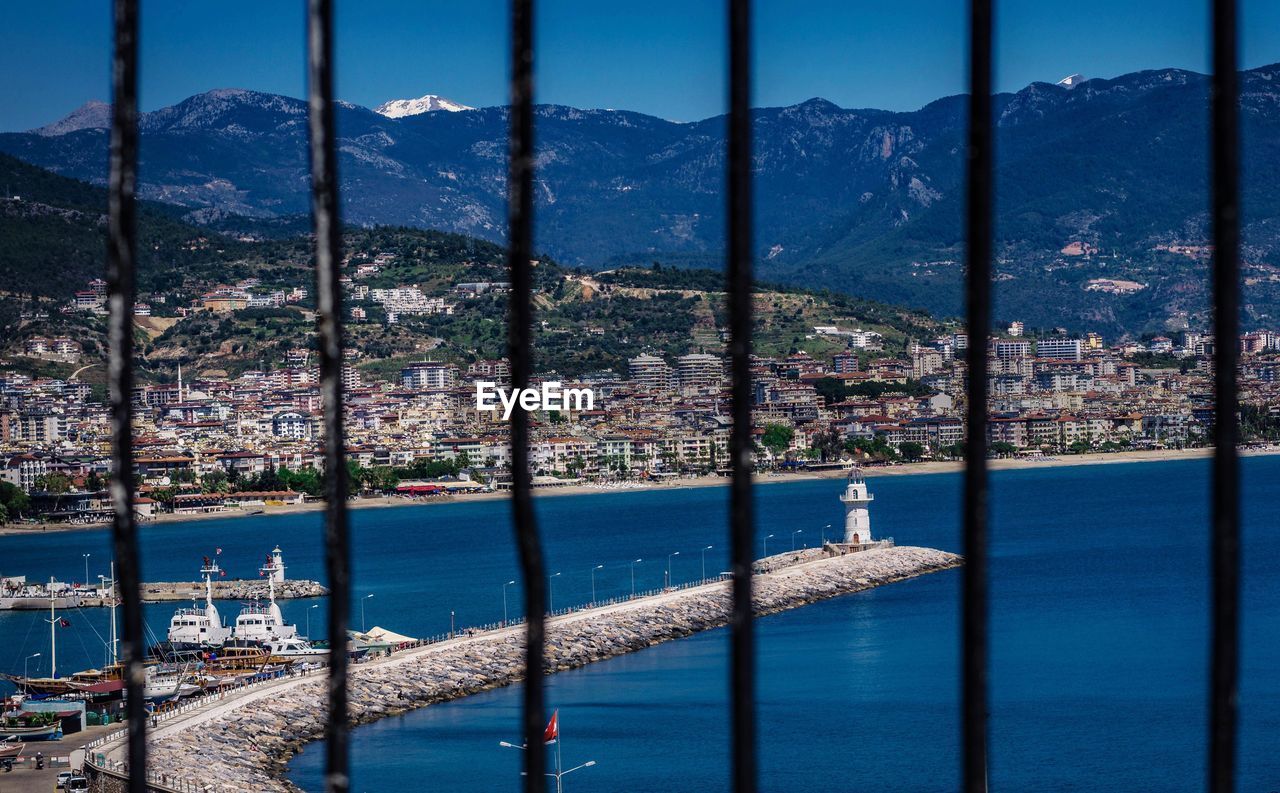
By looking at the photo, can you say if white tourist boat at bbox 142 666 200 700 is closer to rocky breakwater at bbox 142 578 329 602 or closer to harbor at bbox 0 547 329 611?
harbor at bbox 0 547 329 611

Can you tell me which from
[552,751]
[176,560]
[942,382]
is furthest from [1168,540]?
[942,382]

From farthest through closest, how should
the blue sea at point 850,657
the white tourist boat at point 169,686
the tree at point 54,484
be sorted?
the tree at point 54,484 → the white tourist boat at point 169,686 → the blue sea at point 850,657

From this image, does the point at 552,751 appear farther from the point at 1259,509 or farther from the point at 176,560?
the point at 1259,509

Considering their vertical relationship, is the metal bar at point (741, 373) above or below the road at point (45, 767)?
above

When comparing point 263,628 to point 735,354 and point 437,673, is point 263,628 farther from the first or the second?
point 735,354

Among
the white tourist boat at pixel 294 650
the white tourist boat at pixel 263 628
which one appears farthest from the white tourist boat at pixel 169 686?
the white tourist boat at pixel 263 628

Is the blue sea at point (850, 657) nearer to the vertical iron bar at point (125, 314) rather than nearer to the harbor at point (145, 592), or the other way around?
the harbor at point (145, 592)

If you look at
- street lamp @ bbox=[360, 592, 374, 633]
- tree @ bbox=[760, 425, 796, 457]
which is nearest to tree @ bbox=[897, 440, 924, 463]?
tree @ bbox=[760, 425, 796, 457]
